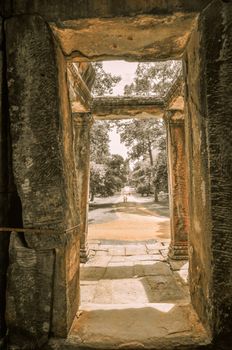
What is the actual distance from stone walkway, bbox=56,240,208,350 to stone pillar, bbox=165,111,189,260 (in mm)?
393

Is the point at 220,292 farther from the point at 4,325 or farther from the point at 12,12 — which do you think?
the point at 12,12

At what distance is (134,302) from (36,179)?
7.92ft

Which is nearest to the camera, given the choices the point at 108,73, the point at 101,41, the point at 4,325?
the point at 4,325

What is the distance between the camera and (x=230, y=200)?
180 centimetres

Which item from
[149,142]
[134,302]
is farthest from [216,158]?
[149,142]

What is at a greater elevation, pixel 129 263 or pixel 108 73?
pixel 108 73

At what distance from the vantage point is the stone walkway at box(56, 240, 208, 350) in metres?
1.88

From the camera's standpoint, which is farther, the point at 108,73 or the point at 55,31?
the point at 108,73

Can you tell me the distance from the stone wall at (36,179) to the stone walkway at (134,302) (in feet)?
1.28

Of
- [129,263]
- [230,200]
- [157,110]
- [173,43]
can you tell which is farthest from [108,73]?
[230,200]

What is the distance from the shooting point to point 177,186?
5.45 meters

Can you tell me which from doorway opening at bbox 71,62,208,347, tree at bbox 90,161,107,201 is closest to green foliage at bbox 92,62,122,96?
doorway opening at bbox 71,62,208,347

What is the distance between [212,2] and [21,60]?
1.50 meters

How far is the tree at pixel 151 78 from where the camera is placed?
1418 centimetres
